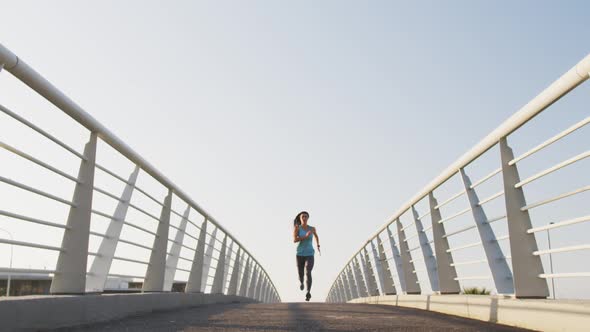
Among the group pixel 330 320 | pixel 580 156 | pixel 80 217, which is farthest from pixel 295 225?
pixel 580 156

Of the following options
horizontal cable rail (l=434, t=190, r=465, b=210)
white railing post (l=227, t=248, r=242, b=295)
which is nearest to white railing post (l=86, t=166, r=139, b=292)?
horizontal cable rail (l=434, t=190, r=465, b=210)

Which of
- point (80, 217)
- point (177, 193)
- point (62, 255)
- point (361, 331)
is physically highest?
point (177, 193)

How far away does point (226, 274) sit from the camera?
13367 millimetres

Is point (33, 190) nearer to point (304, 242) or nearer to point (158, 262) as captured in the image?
point (158, 262)

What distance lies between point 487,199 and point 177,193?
4687 millimetres

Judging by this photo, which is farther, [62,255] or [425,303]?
[425,303]

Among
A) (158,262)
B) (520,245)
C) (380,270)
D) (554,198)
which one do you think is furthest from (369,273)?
(554,198)

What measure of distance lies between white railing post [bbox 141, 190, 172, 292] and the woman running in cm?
363

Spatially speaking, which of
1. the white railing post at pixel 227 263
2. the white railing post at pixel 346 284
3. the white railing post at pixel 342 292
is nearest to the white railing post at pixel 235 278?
the white railing post at pixel 227 263

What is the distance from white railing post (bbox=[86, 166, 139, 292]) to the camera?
18.7 feet

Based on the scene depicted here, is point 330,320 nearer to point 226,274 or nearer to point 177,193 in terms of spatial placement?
point 177,193

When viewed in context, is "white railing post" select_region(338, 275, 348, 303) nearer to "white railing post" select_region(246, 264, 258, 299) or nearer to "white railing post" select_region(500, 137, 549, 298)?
"white railing post" select_region(246, 264, 258, 299)

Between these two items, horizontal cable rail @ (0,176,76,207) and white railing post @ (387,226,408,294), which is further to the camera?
white railing post @ (387,226,408,294)

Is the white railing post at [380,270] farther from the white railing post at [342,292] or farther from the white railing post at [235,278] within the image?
the white railing post at [342,292]
